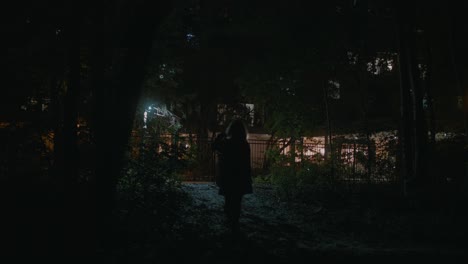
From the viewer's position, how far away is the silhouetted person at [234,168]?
6961 millimetres

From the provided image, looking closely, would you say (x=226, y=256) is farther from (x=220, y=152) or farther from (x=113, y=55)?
(x=113, y=55)

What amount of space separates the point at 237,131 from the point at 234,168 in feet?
2.09

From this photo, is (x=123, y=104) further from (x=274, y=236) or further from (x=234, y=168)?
(x=274, y=236)

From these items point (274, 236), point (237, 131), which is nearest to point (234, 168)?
point (237, 131)

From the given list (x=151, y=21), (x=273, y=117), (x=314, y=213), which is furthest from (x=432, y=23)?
(x=151, y=21)

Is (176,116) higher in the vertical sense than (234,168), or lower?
higher

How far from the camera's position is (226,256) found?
18.8 feet

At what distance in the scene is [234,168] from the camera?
6.99m

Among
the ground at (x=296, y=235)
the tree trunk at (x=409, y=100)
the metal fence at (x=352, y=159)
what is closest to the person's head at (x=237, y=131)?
the ground at (x=296, y=235)

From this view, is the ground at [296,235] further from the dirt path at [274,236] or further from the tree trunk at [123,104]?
the tree trunk at [123,104]

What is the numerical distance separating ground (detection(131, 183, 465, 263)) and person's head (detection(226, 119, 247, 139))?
5.64 feet

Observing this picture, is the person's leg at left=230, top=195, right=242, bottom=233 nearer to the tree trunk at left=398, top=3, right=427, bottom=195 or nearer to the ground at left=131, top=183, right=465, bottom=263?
the ground at left=131, top=183, right=465, bottom=263

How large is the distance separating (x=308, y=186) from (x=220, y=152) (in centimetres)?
659

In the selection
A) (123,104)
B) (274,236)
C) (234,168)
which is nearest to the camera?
(123,104)
